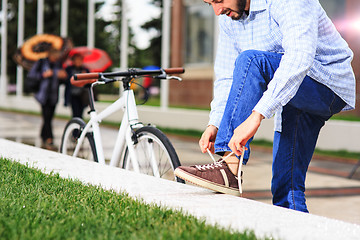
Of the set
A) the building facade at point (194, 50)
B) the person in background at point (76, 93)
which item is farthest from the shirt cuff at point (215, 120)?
the building facade at point (194, 50)

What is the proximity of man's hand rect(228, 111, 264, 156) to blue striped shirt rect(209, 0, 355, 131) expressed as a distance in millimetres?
42

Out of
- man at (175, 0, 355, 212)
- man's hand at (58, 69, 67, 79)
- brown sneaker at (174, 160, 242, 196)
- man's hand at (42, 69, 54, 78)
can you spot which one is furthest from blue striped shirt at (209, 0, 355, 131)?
man's hand at (42, 69, 54, 78)

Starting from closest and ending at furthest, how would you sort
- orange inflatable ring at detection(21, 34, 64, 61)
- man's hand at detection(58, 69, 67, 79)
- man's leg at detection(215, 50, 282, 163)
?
man's leg at detection(215, 50, 282, 163), man's hand at detection(58, 69, 67, 79), orange inflatable ring at detection(21, 34, 64, 61)

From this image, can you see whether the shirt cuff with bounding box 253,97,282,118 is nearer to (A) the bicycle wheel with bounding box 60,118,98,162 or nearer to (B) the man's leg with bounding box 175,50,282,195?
(B) the man's leg with bounding box 175,50,282,195

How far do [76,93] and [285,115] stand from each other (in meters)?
7.77

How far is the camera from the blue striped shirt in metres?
3.26

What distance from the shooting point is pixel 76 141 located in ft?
19.2

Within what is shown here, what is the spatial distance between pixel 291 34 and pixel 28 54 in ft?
38.3

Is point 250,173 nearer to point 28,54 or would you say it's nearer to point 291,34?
point 291,34

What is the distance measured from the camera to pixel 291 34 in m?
3.32

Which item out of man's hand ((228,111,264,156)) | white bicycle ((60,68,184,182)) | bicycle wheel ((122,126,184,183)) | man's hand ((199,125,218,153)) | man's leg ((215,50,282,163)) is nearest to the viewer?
man's hand ((228,111,264,156))

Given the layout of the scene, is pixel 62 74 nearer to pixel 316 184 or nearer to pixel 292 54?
pixel 316 184

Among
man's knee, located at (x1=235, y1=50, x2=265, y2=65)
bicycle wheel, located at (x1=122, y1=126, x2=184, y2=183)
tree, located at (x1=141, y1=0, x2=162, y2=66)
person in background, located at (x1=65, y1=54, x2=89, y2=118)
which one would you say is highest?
man's knee, located at (x1=235, y1=50, x2=265, y2=65)

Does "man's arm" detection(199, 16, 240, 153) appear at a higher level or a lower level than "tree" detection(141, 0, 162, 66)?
higher
